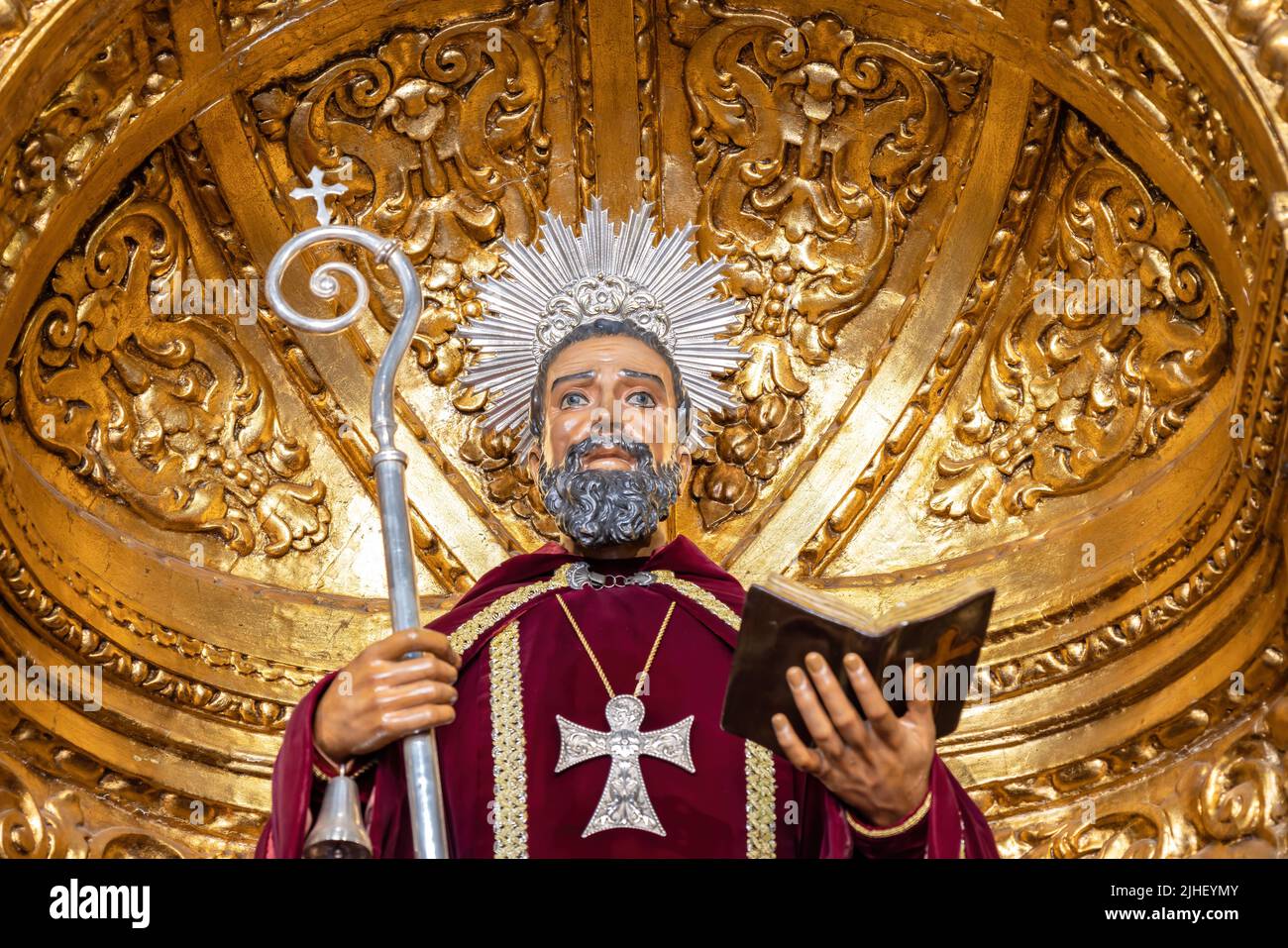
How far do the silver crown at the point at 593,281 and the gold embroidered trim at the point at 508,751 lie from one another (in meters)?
0.66

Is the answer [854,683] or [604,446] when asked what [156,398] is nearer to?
[604,446]

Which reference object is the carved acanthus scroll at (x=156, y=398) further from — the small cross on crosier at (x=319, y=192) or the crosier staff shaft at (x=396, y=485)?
the crosier staff shaft at (x=396, y=485)

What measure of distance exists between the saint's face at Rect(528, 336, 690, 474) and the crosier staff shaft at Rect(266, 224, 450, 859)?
28.1 inches

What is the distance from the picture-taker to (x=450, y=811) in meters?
3.74

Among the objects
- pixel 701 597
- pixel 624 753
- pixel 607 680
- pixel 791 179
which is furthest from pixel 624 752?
pixel 791 179

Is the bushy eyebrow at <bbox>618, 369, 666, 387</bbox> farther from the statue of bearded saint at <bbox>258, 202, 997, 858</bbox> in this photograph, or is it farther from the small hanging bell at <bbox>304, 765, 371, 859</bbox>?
the small hanging bell at <bbox>304, 765, 371, 859</bbox>

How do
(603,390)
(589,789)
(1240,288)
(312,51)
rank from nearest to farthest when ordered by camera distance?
(589,789) → (1240,288) → (603,390) → (312,51)

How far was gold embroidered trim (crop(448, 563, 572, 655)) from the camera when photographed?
13.0ft

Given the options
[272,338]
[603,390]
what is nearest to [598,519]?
[603,390]

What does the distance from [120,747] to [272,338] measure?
3.27 feet

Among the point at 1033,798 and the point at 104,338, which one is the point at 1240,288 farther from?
the point at 104,338

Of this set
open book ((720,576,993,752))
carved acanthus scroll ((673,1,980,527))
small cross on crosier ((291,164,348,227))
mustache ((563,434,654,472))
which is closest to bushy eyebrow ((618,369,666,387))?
mustache ((563,434,654,472))

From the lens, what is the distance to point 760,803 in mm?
3727

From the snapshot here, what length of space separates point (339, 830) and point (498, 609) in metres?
0.95
